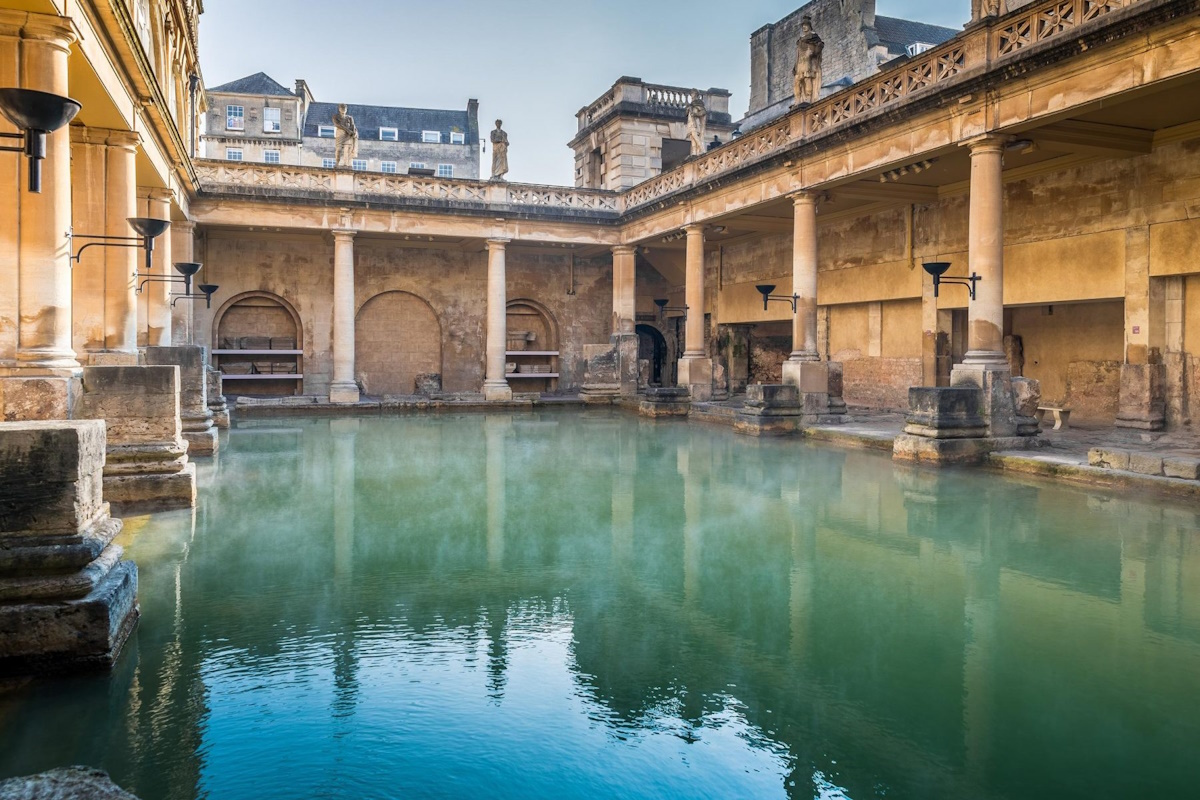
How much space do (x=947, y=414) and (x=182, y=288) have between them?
17282 mm

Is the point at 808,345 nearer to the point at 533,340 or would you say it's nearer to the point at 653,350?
the point at 653,350

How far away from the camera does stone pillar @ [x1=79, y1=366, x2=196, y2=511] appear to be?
7.49 meters

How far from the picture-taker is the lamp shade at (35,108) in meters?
4.45

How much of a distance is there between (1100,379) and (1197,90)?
602 cm

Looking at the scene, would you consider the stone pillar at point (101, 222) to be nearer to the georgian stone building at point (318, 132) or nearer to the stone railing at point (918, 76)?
the stone railing at point (918, 76)

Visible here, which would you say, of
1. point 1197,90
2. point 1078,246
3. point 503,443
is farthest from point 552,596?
point 1078,246

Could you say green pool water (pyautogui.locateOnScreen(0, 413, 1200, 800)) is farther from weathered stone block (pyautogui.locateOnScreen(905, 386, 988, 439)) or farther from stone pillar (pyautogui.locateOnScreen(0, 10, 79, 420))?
weathered stone block (pyautogui.locateOnScreen(905, 386, 988, 439))

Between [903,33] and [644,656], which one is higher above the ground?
[903,33]

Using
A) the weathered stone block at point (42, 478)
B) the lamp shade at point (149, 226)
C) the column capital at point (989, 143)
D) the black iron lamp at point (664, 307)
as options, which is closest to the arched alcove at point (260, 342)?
the black iron lamp at point (664, 307)

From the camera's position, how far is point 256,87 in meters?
43.6

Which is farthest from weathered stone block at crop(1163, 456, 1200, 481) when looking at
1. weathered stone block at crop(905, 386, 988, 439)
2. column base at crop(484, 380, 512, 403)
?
column base at crop(484, 380, 512, 403)

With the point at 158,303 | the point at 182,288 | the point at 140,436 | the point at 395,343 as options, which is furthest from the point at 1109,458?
the point at 395,343

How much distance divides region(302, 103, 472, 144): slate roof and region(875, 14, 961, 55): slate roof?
26.3 m

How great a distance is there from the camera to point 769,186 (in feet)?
53.7
